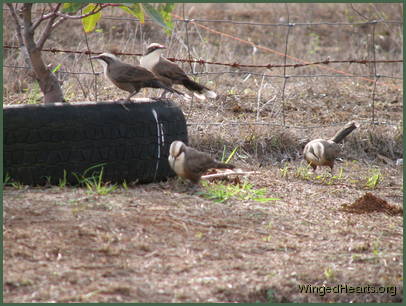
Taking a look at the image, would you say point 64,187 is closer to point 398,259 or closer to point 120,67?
point 120,67

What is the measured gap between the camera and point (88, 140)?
5824 millimetres

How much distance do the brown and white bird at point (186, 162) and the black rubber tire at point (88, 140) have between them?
20 centimetres

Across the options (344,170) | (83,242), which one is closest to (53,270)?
(83,242)

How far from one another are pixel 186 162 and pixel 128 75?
1172mm

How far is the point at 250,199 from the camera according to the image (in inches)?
237

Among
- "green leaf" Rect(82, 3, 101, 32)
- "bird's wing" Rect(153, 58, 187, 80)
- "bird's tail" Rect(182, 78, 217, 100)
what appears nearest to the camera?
"green leaf" Rect(82, 3, 101, 32)

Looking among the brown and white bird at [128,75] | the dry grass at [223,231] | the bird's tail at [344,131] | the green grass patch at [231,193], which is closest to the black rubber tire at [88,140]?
the dry grass at [223,231]

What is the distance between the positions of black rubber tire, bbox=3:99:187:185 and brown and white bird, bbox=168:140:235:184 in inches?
7.8

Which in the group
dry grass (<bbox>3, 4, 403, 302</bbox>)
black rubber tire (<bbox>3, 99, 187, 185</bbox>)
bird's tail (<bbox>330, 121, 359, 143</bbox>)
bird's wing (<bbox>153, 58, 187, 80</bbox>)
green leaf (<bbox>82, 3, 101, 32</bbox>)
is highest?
green leaf (<bbox>82, 3, 101, 32</bbox>)

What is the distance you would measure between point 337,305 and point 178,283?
3.61 feet

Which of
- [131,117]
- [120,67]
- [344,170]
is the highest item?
[120,67]

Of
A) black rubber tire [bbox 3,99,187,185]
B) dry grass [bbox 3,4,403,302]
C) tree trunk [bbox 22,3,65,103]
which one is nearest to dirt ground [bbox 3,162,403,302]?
dry grass [bbox 3,4,403,302]

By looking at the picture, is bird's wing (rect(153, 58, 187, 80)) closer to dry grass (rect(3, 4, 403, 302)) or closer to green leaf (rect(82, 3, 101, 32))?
green leaf (rect(82, 3, 101, 32))

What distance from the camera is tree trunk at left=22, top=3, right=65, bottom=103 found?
624 cm
